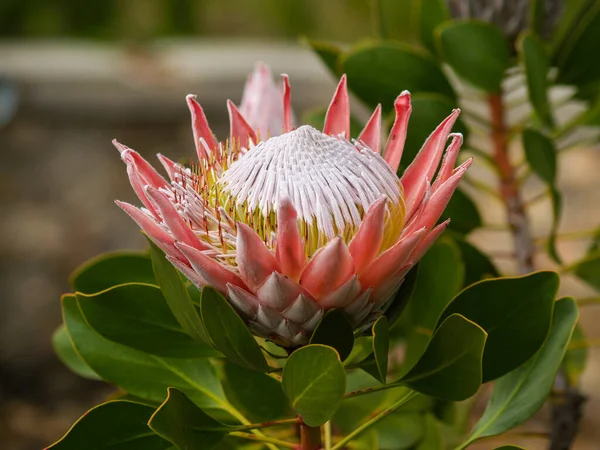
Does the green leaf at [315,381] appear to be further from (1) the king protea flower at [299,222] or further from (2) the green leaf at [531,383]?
(2) the green leaf at [531,383]

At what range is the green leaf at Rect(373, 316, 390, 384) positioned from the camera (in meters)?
0.71

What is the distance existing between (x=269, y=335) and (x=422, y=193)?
202mm

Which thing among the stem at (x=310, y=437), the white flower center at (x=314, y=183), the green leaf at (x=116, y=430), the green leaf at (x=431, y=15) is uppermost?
the green leaf at (x=431, y=15)

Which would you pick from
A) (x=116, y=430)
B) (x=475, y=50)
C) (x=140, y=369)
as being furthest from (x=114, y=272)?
(x=475, y=50)

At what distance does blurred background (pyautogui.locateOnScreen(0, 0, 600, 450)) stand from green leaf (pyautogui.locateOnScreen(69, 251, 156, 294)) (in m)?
2.07

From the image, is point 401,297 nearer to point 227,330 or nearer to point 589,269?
point 227,330

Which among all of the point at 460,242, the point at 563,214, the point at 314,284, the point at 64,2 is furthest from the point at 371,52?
the point at 64,2

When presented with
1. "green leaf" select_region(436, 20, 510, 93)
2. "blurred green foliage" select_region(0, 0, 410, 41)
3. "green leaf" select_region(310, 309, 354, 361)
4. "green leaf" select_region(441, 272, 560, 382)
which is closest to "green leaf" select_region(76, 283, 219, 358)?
"green leaf" select_region(310, 309, 354, 361)

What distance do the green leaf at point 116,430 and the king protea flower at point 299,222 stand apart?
161 millimetres

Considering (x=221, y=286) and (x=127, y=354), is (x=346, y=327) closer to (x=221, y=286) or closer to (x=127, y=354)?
(x=221, y=286)

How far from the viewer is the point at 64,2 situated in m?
5.77

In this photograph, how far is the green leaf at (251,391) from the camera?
98 centimetres

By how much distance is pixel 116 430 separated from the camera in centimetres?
81

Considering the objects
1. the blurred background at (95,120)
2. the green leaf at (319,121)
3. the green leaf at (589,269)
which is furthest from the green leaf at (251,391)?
the blurred background at (95,120)
